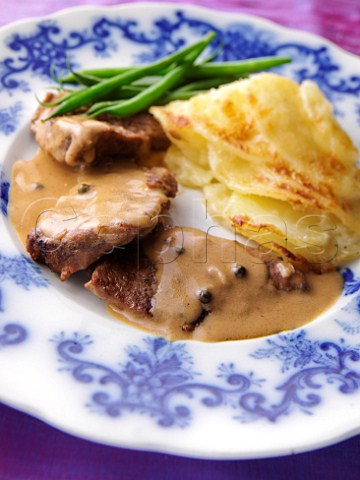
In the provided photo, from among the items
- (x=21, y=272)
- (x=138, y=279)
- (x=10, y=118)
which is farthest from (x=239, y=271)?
(x=10, y=118)

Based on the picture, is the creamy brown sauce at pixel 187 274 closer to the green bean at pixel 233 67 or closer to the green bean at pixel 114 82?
the green bean at pixel 114 82

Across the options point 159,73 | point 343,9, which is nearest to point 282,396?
point 159,73

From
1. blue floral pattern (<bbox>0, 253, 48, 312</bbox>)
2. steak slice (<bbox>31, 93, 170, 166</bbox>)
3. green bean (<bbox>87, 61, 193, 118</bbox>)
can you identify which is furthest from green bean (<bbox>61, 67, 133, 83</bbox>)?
blue floral pattern (<bbox>0, 253, 48, 312</bbox>)

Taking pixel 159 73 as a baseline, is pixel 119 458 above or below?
below

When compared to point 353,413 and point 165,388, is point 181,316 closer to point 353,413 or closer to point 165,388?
point 165,388

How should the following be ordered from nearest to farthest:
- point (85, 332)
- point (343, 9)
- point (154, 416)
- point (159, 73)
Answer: point (154, 416) → point (85, 332) → point (159, 73) → point (343, 9)
